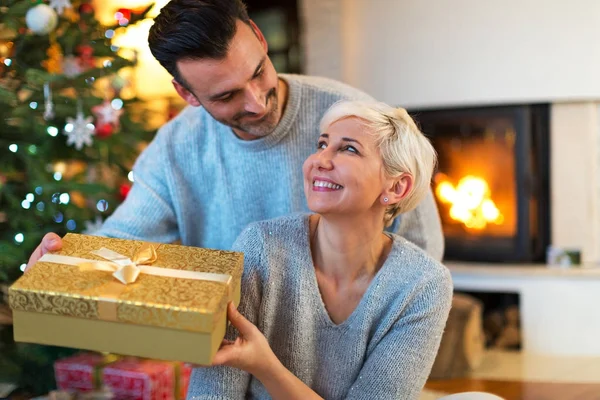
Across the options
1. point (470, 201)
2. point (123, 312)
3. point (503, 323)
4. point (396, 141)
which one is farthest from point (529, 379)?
point (123, 312)

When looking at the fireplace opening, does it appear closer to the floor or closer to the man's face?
the floor

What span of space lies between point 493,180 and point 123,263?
2799 millimetres

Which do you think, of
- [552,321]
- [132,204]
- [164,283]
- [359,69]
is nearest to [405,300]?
[164,283]

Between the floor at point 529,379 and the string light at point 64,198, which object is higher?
the string light at point 64,198

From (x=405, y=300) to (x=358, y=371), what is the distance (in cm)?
19

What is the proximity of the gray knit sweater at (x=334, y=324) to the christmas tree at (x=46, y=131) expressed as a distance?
3.43 feet

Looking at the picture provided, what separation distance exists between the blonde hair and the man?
0.67ft

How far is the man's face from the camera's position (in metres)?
1.68

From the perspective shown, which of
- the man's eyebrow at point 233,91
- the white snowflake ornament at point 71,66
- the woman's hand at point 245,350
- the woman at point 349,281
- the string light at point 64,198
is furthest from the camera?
the white snowflake ornament at point 71,66

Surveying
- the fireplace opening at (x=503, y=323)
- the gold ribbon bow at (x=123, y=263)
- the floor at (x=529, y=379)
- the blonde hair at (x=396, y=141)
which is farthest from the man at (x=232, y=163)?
the fireplace opening at (x=503, y=323)

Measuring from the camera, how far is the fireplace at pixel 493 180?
3725 mm

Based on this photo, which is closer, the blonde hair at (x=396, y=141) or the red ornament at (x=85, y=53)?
the blonde hair at (x=396, y=141)

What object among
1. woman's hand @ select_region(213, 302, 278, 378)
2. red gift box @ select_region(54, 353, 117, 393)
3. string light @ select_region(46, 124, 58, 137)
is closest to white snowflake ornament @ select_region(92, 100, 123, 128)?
string light @ select_region(46, 124, 58, 137)

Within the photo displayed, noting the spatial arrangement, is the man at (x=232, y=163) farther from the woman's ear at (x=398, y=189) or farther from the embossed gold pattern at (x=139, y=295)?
the embossed gold pattern at (x=139, y=295)
